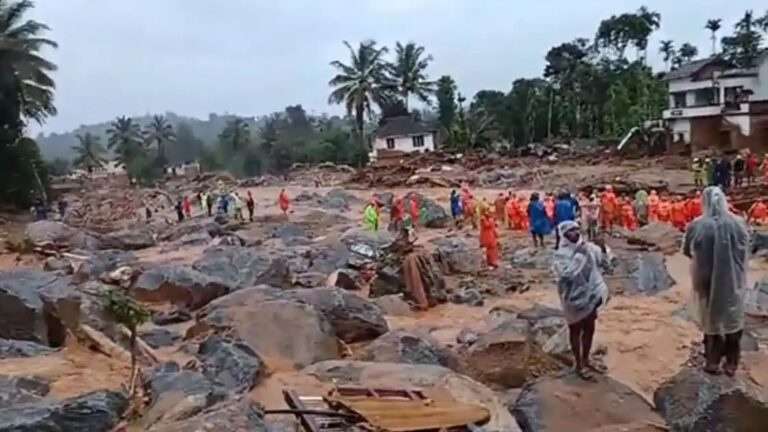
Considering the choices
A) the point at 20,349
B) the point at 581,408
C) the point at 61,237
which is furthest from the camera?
the point at 61,237

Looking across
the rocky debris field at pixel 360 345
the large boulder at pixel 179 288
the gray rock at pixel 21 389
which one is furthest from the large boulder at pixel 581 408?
the large boulder at pixel 179 288

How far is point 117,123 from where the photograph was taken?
75.8 meters

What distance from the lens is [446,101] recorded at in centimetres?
5762

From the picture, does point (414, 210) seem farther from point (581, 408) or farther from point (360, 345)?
point (581, 408)

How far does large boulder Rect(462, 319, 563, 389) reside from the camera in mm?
8031

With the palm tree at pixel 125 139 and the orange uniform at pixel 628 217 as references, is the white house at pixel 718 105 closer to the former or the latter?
the orange uniform at pixel 628 217

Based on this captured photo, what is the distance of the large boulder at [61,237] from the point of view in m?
23.5

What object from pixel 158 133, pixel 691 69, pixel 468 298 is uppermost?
pixel 691 69

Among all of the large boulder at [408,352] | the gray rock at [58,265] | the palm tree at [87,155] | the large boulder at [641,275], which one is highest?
the palm tree at [87,155]

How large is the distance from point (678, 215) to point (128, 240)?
1515 cm

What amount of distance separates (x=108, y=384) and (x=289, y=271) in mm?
7891

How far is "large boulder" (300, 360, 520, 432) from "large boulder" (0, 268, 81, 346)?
12.1 feet

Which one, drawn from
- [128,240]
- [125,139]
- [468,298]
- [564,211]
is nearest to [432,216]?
[564,211]

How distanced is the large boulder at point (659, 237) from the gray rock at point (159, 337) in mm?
10139
